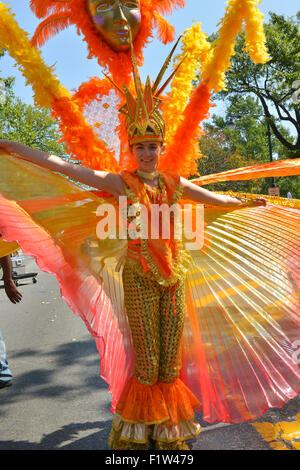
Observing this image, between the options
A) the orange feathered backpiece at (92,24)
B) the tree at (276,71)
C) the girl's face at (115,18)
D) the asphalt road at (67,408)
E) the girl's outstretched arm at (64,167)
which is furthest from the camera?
the tree at (276,71)

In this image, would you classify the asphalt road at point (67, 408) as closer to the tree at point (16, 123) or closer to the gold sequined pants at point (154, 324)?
the gold sequined pants at point (154, 324)

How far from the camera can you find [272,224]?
10.2 ft

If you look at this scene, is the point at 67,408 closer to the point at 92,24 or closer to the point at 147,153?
the point at 147,153

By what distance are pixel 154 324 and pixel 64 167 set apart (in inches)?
42.8

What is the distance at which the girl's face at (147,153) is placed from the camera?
97.5 inches

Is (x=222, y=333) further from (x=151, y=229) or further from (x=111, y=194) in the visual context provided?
(x=111, y=194)

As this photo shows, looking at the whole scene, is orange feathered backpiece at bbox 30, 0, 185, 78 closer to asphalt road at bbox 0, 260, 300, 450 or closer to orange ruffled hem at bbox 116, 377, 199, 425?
orange ruffled hem at bbox 116, 377, 199, 425

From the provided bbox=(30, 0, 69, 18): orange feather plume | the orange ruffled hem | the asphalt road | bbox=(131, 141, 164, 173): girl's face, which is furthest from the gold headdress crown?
the asphalt road

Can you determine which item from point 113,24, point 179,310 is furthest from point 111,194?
point 113,24

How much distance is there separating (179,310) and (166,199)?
2.29ft

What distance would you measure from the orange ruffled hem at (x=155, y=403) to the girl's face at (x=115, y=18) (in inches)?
92.4

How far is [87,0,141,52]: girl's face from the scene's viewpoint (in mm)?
2887

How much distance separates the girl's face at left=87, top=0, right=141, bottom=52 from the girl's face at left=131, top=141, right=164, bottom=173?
97 centimetres

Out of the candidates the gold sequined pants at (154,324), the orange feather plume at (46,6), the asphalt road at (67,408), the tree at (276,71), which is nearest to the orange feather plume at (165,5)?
the orange feather plume at (46,6)
